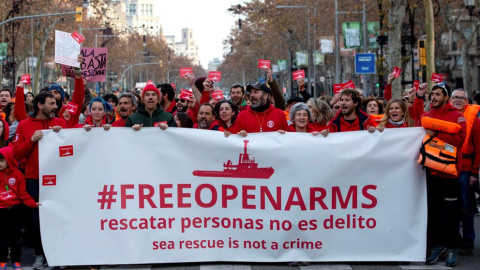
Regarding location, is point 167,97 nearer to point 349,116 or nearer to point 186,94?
point 186,94

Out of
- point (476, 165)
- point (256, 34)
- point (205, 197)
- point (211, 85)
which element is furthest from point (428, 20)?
point (256, 34)

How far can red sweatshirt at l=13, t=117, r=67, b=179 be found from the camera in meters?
8.41

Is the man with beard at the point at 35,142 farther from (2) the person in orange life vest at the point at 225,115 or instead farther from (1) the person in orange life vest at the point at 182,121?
(2) the person in orange life vest at the point at 225,115

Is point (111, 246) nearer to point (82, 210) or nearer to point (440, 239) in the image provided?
point (82, 210)

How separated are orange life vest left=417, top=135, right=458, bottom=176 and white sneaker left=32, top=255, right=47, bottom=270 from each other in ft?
12.2

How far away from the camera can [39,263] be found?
8430 millimetres

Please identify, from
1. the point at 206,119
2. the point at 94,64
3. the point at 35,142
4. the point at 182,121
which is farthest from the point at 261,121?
the point at 94,64

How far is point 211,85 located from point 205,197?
387cm

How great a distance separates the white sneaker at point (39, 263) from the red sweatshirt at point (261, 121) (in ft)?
7.72

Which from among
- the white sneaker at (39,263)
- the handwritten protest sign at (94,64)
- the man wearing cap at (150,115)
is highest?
the handwritten protest sign at (94,64)

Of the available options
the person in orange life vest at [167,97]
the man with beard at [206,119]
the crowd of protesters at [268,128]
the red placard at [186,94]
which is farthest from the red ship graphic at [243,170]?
the red placard at [186,94]

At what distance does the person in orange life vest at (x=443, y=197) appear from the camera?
335 inches

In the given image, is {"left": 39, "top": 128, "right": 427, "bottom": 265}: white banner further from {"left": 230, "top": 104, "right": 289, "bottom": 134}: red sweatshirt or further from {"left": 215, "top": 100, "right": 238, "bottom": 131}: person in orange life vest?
{"left": 215, "top": 100, "right": 238, "bottom": 131}: person in orange life vest

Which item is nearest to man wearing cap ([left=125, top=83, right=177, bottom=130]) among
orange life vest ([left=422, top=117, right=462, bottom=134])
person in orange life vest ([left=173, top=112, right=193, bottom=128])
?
person in orange life vest ([left=173, top=112, right=193, bottom=128])
